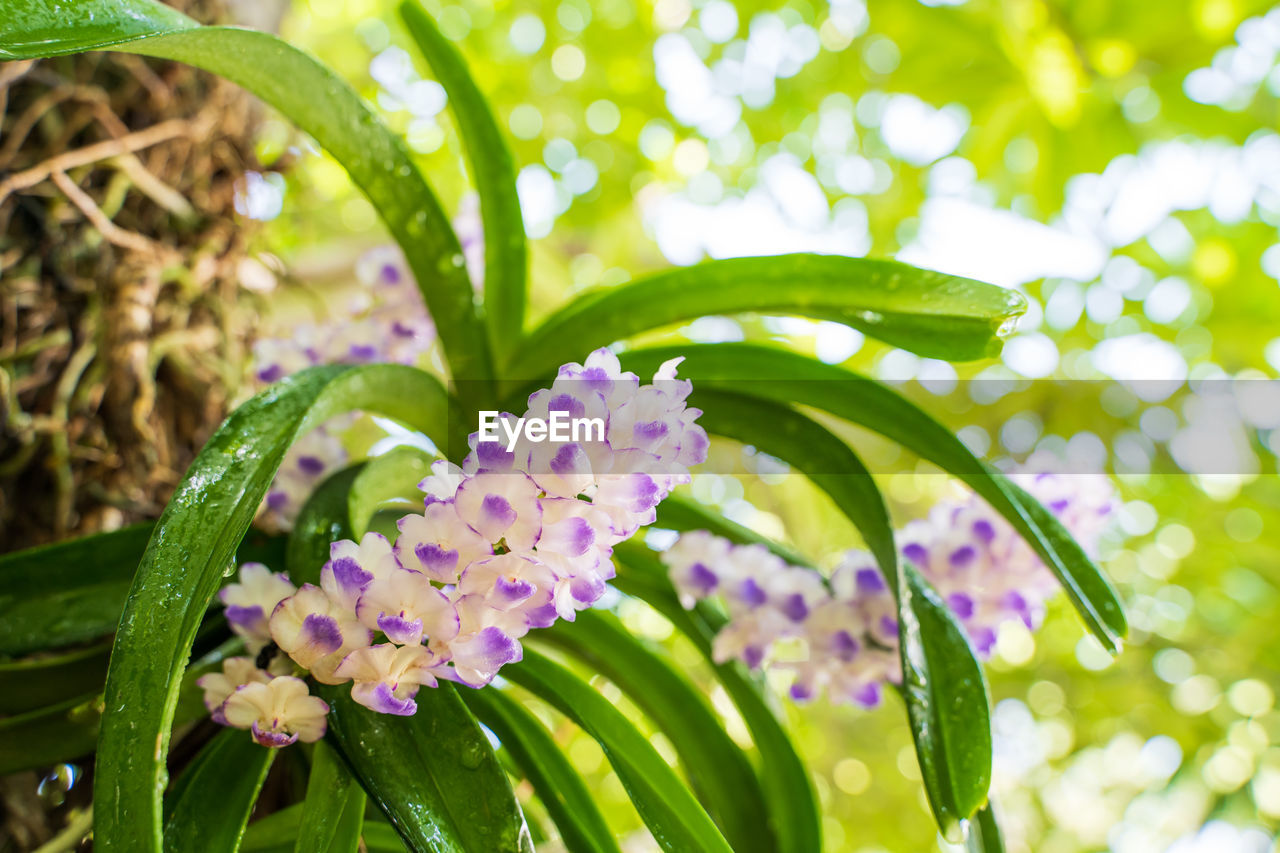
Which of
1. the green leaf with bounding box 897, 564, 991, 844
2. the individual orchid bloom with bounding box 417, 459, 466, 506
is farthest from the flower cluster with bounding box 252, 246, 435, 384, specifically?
the green leaf with bounding box 897, 564, 991, 844

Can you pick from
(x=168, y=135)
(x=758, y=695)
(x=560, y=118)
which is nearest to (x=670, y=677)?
(x=758, y=695)

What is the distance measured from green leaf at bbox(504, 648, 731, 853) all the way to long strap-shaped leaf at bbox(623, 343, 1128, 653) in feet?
0.79

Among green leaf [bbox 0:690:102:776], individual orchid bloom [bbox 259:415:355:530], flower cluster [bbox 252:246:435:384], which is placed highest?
flower cluster [bbox 252:246:435:384]

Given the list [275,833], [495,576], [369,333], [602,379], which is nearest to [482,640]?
[495,576]

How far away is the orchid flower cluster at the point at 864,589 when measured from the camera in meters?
0.63

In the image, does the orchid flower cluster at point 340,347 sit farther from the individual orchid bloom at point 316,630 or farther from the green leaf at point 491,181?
the individual orchid bloom at point 316,630

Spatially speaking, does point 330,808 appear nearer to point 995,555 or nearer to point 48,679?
point 48,679

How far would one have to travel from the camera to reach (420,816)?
0.41 m

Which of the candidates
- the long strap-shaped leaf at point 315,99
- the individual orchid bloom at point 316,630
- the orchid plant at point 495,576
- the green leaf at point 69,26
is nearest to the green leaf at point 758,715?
the orchid plant at point 495,576

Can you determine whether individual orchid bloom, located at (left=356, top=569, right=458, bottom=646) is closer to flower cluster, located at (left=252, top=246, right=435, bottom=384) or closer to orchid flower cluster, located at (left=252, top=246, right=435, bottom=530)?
orchid flower cluster, located at (left=252, top=246, right=435, bottom=530)

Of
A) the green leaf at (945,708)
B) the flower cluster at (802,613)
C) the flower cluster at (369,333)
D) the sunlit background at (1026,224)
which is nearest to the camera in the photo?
the green leaf at (945,708)

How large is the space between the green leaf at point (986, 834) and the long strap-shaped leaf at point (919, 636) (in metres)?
0.09

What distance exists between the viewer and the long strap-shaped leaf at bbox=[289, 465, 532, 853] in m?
0.41

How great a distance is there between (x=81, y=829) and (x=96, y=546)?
0.19 meters
